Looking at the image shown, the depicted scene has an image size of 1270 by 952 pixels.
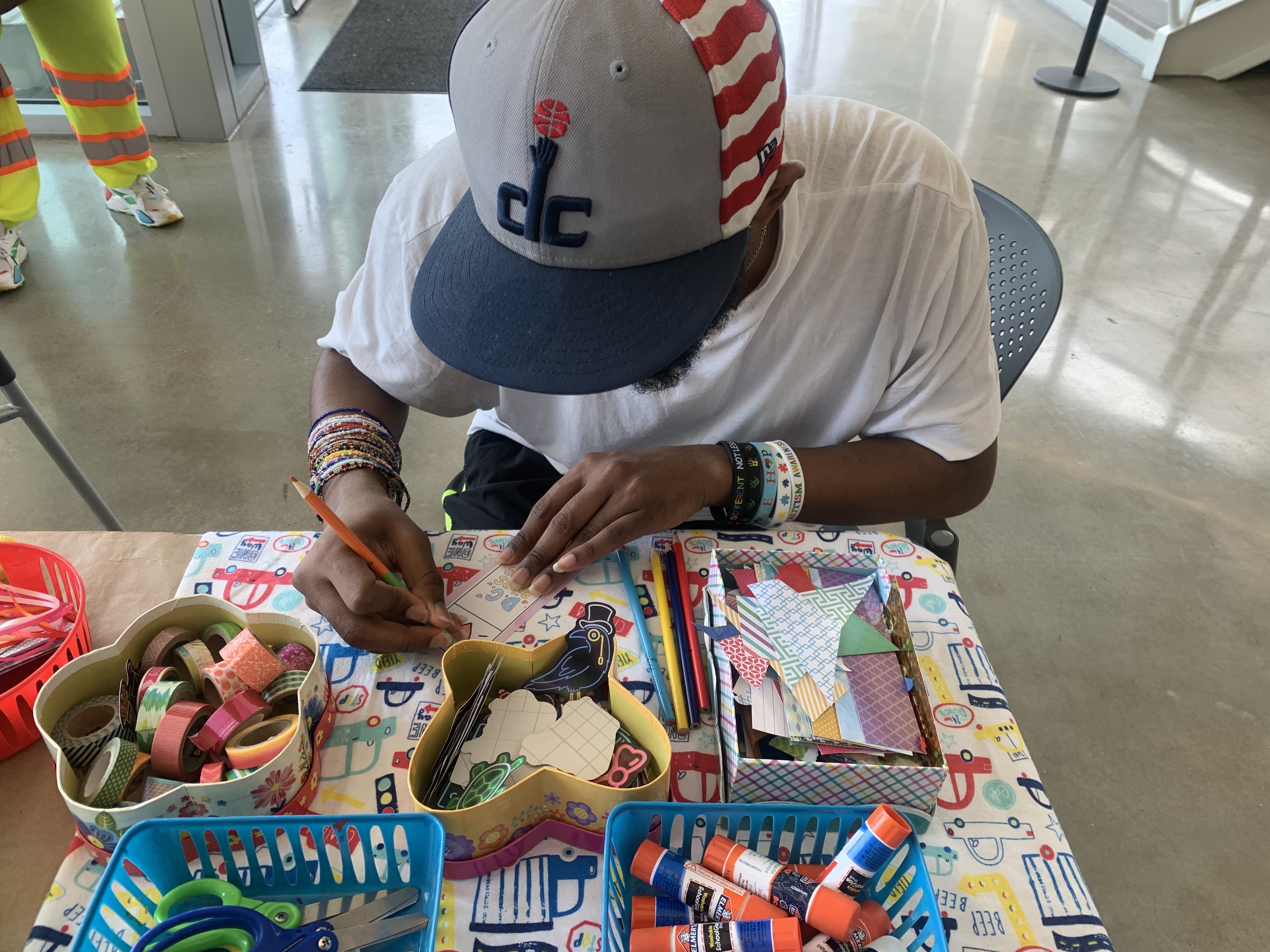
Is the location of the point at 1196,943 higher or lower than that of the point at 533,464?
lower

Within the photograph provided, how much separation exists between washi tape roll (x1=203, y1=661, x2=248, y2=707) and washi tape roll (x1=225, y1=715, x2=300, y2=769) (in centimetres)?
3

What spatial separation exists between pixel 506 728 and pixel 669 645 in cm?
18

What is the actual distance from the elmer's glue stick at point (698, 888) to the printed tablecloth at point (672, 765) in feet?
0.19

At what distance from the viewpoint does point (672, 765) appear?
0.73 metres

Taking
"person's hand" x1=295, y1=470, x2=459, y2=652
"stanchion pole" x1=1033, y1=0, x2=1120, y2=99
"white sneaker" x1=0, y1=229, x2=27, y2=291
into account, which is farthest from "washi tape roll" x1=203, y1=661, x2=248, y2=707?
"stanchion pole" x1=1033, y1=0, x2=1120, y2=99

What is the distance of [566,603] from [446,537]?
0.16m

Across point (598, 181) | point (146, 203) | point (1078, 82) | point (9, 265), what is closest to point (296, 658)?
point (598, 181)

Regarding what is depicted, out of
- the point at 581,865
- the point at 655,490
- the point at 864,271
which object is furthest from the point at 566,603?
the point at 864,271

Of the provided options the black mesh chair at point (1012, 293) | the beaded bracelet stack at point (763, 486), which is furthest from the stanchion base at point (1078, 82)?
the beaded bracelet stack at point (763, 486)

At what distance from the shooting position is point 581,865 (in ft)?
2.22

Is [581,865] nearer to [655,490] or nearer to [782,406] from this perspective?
[655,490]

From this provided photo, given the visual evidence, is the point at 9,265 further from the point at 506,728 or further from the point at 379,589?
Result: the point at 506,728

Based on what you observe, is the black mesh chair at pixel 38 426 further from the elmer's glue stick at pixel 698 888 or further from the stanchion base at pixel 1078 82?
the stanchion base at pixel 1078 82

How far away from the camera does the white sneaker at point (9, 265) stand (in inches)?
110
